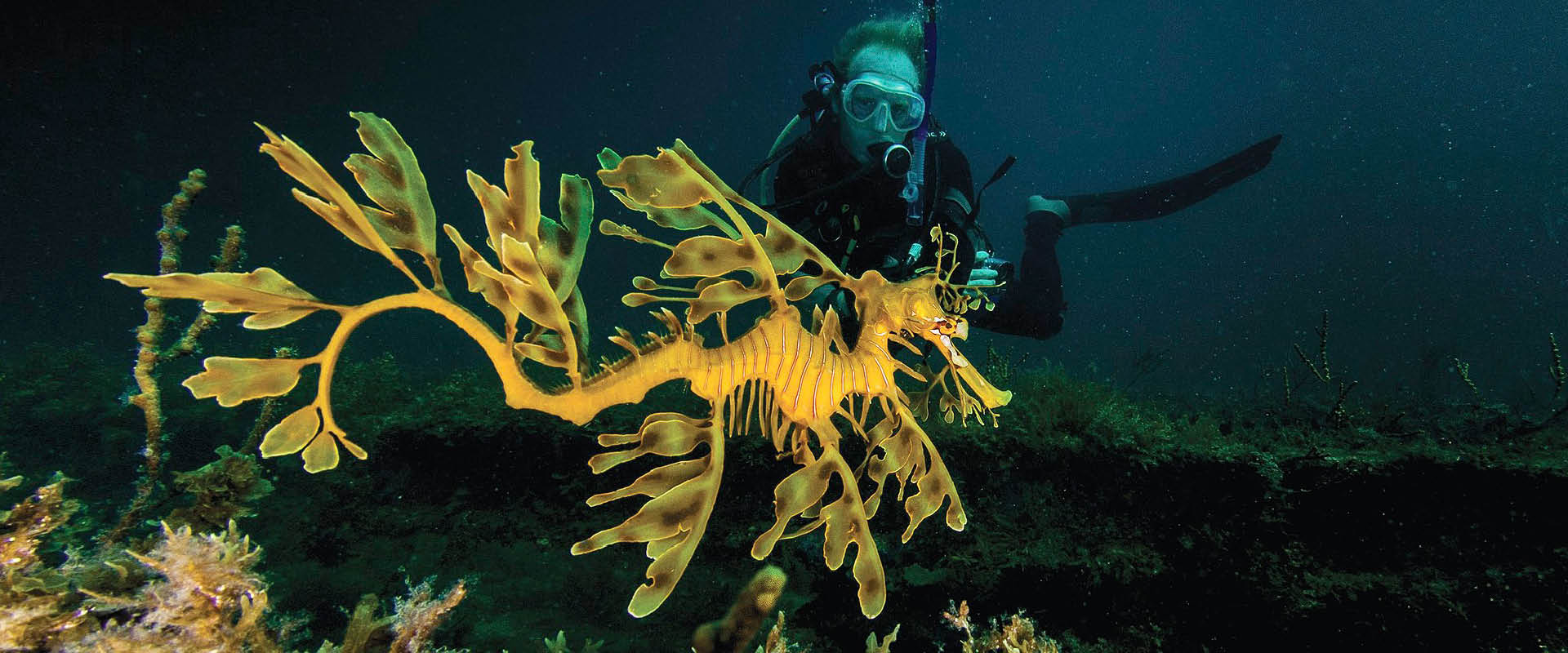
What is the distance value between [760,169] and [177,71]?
96.1ft

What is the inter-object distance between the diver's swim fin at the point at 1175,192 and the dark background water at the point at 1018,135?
7.70 feet

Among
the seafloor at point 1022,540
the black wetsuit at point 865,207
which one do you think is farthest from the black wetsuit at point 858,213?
the seafloor at point 1022,540

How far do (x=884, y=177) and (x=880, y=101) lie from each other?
1.22m

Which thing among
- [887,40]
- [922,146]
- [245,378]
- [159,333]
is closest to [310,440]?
[245,378]

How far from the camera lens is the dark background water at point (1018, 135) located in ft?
65.6

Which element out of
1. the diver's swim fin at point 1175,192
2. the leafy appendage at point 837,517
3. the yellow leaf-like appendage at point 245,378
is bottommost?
the leafy appendage at point 837,517

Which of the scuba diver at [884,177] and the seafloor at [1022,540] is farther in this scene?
the scuba diver at [884,177]

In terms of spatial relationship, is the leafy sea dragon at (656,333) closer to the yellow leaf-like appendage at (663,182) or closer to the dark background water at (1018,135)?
the yellow leaf-like appendage at (663,182)

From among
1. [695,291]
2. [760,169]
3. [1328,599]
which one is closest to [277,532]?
[695,291]

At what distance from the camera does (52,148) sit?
20.2m

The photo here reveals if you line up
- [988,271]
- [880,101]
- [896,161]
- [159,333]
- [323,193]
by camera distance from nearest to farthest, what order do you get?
[323,193], [159,333], [988,271], [896,161], [880,101]

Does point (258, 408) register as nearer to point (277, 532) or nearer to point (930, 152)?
point (277, 532)

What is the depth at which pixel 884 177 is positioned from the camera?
3896mm

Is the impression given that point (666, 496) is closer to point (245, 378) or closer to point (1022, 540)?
point (245, 378)
